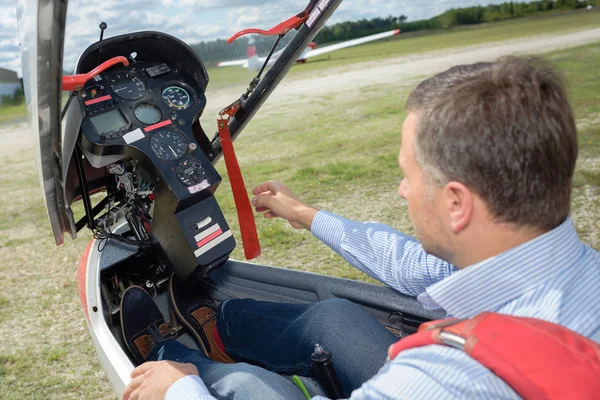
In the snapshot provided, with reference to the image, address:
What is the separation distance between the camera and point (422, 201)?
3.58 ft

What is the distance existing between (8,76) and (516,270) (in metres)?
1.55

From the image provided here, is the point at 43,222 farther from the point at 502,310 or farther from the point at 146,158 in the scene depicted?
the point at 502,310

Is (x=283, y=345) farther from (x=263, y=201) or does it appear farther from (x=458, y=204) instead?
(x=458, y=204)

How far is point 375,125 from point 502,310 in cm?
805

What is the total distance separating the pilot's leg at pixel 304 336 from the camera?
159cm

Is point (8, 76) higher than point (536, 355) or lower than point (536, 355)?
higher

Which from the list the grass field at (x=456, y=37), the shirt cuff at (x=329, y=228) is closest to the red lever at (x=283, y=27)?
the shirt cuff at (x=329, y=228)

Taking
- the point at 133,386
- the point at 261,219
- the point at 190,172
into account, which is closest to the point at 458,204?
the point at 133,386

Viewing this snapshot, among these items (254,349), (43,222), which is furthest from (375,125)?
(254,349)

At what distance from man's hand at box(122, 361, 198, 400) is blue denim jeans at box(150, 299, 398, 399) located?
0.11m

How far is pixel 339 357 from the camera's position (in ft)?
5.30

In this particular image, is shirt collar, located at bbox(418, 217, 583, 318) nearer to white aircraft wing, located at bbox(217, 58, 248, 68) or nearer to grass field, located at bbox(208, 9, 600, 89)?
white aircraft wing, located at bbox(217, 58, 248, 68)

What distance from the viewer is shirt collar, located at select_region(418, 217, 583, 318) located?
3.12 feet

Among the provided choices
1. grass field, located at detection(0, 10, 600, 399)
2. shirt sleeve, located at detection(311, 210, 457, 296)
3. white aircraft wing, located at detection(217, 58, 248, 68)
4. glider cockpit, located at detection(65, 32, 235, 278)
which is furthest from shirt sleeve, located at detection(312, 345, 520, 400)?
white aircraft wing, located at detection(217, 58, 248, 68)
